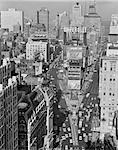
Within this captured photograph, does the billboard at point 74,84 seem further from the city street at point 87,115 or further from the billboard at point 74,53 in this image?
the billboard at point 74,53

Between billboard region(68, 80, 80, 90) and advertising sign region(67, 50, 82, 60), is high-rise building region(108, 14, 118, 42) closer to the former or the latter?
billboard region(68, 80, 80, 90)

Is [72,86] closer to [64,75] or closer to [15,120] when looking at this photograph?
[64,75]

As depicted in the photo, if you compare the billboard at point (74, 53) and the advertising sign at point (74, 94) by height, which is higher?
the billboard at point (74, 53)

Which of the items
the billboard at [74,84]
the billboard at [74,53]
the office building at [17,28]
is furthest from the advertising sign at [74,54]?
the office building at [17,28]

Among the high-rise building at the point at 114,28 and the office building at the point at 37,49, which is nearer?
the high-rise building at the point at 114,28

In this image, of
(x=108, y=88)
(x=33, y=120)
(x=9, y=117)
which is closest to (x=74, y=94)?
(x=108, y=88)

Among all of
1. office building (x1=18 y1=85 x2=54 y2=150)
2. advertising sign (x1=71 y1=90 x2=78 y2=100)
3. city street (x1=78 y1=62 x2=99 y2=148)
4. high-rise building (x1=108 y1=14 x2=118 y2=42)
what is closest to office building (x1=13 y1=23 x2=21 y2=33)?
high-rise building (x1=108 y1=14 x2=118 y2=42)

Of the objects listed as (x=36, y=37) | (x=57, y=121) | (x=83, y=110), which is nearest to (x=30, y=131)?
(x=57, y=121)

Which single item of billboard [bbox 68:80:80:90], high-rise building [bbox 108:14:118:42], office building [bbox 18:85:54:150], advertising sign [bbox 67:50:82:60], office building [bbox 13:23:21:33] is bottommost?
billboard [bbox 68:80:80:90]

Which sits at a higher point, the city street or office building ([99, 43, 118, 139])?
office building ([99, 43, 118, 139])
